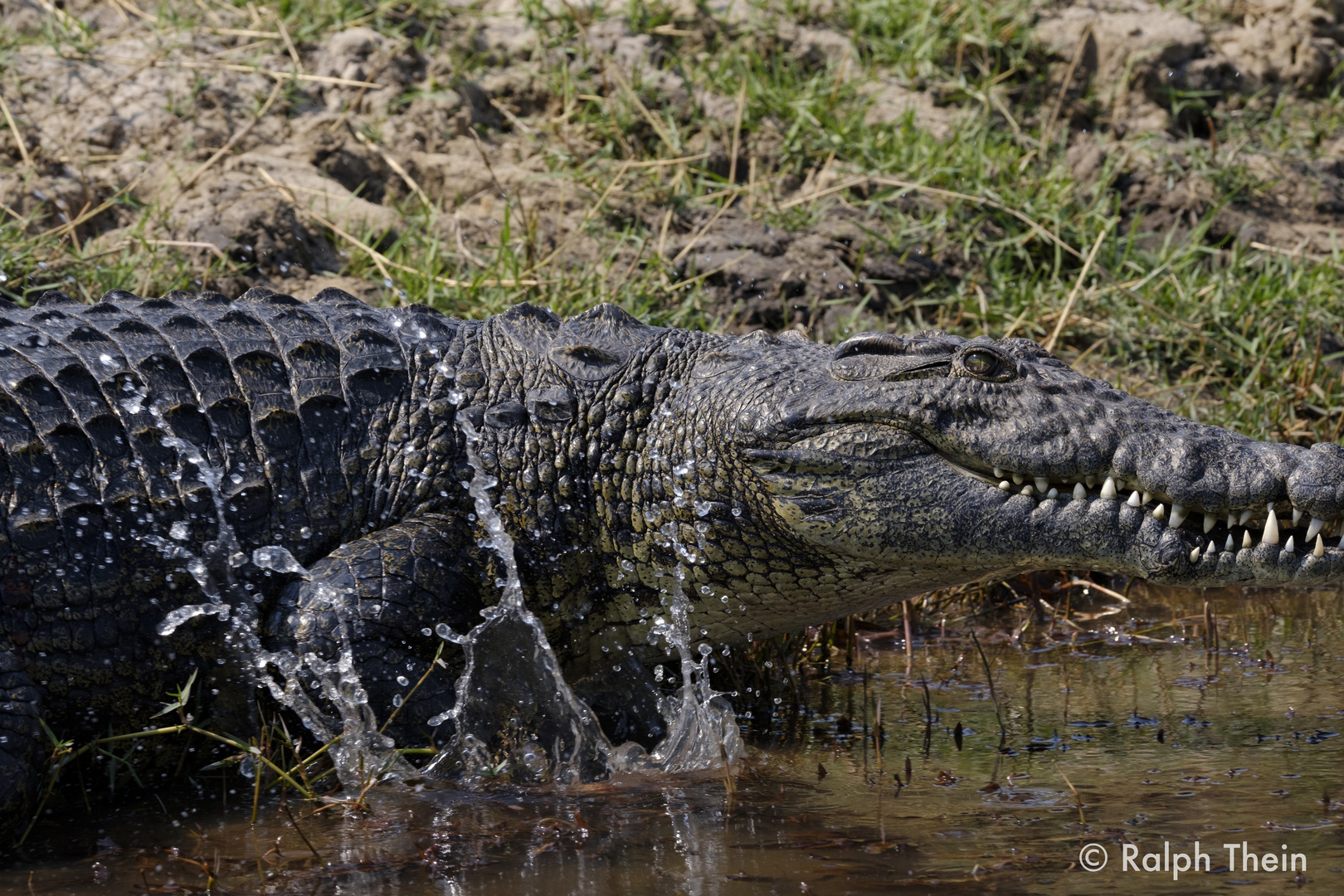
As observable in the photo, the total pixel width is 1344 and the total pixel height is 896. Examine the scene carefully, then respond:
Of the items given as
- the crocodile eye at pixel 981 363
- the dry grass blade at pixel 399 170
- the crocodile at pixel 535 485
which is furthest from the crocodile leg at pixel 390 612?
the dry grass blade at pixel 399 170

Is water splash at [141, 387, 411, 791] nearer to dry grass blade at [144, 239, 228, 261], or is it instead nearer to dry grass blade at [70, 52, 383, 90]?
dry grass blade at [144, 239, 228, 261]

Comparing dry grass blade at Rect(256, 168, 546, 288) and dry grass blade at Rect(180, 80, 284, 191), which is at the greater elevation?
dry grass blade at Rect(180, 80, 284, 191)

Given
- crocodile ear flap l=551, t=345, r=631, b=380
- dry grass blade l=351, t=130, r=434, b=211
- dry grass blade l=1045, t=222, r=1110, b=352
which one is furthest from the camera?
dry grass blade l=351, t=130, r=434, b=211

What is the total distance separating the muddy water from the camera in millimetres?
2686

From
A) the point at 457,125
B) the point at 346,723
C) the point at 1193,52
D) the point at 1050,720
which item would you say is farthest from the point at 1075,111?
the point at 346,723

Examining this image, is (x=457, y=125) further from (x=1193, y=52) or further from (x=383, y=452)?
(x=1193, y=52)

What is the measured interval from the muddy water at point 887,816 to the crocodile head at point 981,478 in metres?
0.46

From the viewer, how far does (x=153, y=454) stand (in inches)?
131

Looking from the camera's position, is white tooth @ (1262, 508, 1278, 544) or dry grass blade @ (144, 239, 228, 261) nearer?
white tooth @ (1262, 508, 1278, 544)

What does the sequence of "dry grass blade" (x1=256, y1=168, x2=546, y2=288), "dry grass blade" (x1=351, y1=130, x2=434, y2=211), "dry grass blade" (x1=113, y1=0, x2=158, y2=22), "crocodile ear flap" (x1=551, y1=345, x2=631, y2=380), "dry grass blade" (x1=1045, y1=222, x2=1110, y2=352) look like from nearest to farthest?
"crocodile ear flap" (x1=551, y1=345, x2=631, y2=380), "dry grass blade" (x1=256, y1=168, x2=546, y2=288), "dry grass blade" (x1=1045, y1=222, x2=1110, y2=352), "dry grass blade" (x1=351, y1=130, x2=434, y2=211), "dry grass blade" (x1=113, y1=0, x2=158, y2=22)

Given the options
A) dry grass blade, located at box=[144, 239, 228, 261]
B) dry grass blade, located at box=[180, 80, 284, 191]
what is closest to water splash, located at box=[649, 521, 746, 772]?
dry grass blade, located at box=[144, 239, 228, 261]

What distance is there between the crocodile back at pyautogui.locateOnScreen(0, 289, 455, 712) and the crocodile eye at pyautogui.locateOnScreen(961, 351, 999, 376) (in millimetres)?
1479

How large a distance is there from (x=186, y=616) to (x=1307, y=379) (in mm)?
4406

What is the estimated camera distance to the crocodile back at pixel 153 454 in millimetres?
3174
